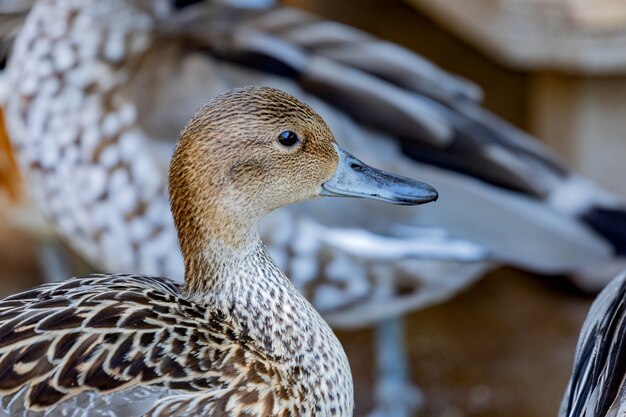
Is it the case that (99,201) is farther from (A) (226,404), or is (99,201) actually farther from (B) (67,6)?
(A) (226,404)

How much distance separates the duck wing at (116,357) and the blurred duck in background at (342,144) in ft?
3.17

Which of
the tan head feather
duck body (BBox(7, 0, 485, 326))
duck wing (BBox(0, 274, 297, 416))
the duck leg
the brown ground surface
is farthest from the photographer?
the brown ground surface

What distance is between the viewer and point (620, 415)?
5.90 feet

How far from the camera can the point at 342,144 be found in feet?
9.47

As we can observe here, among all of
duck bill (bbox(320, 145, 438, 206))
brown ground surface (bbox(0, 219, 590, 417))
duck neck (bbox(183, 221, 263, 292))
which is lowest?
brown ground surface (bbox(0, 219, 590, 417))

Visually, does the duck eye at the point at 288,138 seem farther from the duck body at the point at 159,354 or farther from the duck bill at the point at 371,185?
the duck body at the point at 159,354

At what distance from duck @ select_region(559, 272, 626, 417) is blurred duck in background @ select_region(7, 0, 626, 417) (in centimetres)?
68

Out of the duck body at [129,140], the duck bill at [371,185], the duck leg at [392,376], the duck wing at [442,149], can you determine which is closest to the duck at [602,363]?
the duck bill at [371,185]

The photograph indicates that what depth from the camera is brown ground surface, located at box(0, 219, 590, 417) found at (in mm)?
3625

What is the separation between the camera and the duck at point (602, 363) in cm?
187

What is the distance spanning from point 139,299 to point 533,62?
2074 mm

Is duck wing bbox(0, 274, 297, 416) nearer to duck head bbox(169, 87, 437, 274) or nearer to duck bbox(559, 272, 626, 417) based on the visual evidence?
duck head bbox(169, 87, 437, 274)

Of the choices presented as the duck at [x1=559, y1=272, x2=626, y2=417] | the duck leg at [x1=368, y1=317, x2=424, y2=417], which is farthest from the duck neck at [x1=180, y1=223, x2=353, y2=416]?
the duck leg at [x1=368, y1=317, x2=424, y2=417]

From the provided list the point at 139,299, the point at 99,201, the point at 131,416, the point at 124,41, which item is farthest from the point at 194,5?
the point at 131,416
